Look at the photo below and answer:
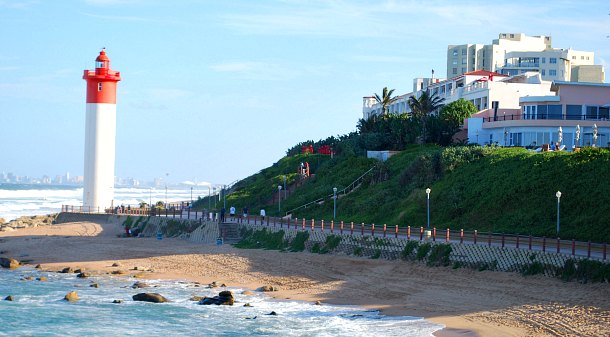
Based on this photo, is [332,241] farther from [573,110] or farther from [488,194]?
[573,110]

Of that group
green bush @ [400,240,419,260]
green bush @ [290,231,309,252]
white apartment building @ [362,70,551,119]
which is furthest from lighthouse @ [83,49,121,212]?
green bush @ [400,240,419,260]

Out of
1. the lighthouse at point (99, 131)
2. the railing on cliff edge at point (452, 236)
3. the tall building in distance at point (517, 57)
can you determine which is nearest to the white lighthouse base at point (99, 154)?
the lighthouse at point (99, 131)

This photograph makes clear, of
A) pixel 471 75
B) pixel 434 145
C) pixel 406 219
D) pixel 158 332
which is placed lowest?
pixel 158 332

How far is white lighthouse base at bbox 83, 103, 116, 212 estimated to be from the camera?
60500 mm

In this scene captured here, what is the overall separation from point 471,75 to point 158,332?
52900 mm

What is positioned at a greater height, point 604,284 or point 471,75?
point 471,75

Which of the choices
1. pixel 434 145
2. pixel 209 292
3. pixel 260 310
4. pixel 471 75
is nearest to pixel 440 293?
pixel 260 310

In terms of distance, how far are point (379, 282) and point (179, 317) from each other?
8.15m

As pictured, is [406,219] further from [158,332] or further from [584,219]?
[158,332]

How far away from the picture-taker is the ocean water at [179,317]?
25906 mm

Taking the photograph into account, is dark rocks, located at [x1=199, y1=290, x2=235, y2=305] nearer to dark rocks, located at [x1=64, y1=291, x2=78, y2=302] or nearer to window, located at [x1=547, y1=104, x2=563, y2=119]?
dark rocks, located at [x1=64, y1=291, x2=78, y2=302]

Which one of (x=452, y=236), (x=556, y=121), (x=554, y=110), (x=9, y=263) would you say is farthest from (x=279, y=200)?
(x=452, y=236)

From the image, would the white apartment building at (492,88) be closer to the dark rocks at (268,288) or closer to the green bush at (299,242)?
the green bush at (299,242)

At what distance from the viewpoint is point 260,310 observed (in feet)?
95.4
